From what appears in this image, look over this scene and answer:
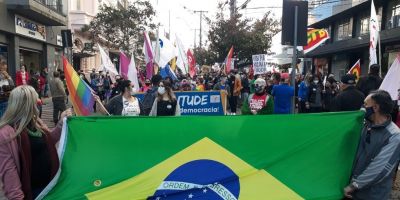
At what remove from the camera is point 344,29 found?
109ft

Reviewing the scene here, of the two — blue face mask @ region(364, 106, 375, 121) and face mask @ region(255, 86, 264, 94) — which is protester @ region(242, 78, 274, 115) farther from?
blue face mask @ region(364, 106, 375, 121)

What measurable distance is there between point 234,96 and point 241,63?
2034 cm

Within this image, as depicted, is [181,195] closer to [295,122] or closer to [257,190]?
[257,190]

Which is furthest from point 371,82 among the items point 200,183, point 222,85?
point 222,85

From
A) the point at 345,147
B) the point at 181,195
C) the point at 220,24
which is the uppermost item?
the point at 220,24

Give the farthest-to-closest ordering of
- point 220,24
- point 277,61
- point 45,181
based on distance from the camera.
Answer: point 220,24, point 277,61, point 45,181

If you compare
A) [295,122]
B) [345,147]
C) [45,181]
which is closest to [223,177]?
[295,122]

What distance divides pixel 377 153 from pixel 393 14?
23.5m

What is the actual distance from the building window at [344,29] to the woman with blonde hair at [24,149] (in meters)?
31.3

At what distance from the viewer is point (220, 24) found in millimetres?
35500

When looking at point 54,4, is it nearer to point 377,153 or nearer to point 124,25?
point 124,25

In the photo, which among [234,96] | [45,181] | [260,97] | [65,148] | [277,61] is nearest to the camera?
[45,181]

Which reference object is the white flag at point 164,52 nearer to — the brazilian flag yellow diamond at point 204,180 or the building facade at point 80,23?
the brazilian flag yellow diamond at point 204,180

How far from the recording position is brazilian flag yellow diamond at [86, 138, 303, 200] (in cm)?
366
